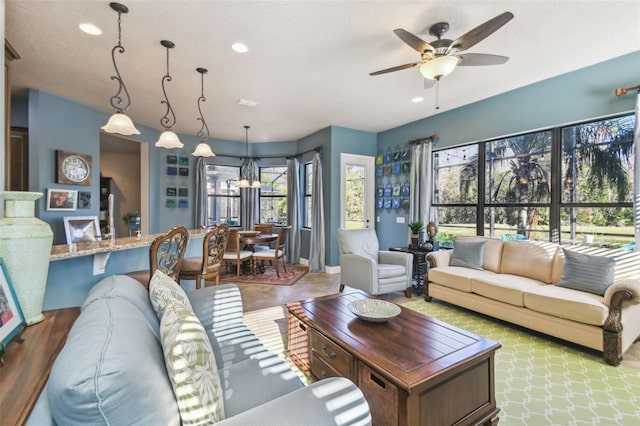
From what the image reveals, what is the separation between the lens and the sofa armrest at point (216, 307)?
6.18ft

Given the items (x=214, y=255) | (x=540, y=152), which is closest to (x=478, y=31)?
(x=540, y=152)

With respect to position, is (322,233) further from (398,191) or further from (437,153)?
(437,153)

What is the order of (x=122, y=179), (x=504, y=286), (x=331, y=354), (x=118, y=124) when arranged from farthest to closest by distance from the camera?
(x=122, y=179), (x=504, y=286), (x=118, y=124), (x=331, y=354)

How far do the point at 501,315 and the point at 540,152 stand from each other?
2.22 meters

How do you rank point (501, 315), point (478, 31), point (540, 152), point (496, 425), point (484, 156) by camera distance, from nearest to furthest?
point (496, 425)
point (478, 31)
point (501, 315)
point (540, 152)
point (484, 156)

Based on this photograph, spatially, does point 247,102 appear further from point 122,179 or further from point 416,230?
point 122,179

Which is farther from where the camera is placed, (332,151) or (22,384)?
(332,151)

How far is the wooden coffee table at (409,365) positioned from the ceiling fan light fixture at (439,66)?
194 centimetres

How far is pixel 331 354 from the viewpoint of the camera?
70.2 inches

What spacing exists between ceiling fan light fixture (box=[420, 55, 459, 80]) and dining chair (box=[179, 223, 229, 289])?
8.36 feet

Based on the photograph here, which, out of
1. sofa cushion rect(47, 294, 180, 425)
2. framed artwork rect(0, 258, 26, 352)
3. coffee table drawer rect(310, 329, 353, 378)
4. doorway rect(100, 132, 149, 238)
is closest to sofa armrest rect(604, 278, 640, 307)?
coffee table drawer rect(310, 329, 353, 378)

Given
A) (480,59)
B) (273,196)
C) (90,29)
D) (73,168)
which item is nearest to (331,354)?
(480,59)

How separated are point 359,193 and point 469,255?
8.63 feet

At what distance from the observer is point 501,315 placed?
9.72 feet
